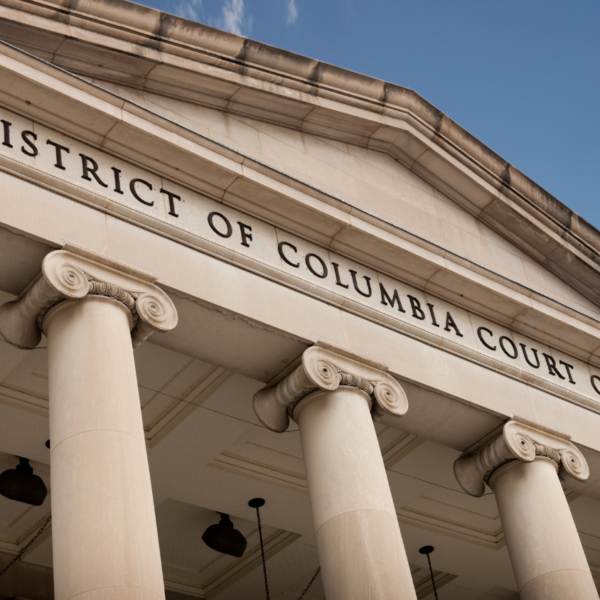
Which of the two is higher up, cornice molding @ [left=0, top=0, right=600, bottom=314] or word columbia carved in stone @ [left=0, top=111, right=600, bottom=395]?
cornice molding @ [left=0, top=0, right=600, bottom=314]

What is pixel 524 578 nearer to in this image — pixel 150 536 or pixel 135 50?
pixel 150 536

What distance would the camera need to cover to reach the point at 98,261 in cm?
1498

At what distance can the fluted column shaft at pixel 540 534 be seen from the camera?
1780 centimetres

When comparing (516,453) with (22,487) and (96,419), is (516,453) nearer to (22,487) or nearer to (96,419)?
(96,419)

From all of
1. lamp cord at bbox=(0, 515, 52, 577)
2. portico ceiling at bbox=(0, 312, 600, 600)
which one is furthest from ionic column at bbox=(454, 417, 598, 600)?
lamp cord at bbox=(0, 515, 52, 577)

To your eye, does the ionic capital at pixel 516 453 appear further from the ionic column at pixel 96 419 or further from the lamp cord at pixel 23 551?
the lamp cord at pixel 23 551

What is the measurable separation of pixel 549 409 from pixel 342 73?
841cm

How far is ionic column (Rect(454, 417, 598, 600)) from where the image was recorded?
17.9 meters

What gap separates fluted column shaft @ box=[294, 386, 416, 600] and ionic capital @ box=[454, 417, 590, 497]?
348cm

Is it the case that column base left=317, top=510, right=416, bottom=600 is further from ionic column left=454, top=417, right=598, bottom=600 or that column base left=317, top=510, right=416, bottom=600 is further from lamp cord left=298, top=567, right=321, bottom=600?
lamp cord left=298, top=567, right=321, bottom=600

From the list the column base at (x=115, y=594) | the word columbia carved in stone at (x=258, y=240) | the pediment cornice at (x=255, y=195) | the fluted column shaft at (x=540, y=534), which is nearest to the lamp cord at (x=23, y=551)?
the word columbia carved in stone at (x=258, y=240)

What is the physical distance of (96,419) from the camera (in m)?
13.1

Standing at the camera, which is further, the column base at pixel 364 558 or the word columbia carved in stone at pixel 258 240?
the word columbia carved in stone at pixel 258 240

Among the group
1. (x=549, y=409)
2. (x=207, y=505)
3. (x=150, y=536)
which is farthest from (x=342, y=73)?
(x=150, y=536)
